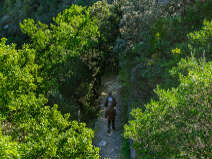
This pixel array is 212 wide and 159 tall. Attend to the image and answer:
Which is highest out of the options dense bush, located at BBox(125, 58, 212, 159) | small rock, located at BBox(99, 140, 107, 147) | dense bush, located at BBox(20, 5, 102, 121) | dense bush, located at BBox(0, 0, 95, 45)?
dense bush, located at BBox(0, 0, 95, 45)

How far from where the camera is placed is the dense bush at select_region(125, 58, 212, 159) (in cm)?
521

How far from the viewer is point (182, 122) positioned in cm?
553

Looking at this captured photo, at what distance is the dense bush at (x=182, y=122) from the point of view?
5.21 m

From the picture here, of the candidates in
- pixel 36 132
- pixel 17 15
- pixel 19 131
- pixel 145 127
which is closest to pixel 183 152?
pixel 145 127

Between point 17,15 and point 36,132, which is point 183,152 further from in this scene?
point 17,15

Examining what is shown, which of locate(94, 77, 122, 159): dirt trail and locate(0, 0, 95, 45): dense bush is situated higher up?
locate(0, 0, 95, 45): dense bush

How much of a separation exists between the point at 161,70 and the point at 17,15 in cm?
3303

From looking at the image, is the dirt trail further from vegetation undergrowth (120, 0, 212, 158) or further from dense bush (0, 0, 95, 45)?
dense bush (0, 0, 95, 45)

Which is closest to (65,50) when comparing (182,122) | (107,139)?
(107,139)

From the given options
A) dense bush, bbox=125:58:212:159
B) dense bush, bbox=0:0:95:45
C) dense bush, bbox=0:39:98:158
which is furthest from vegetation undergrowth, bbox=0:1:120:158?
dense bush, bbox=0:0:95:45

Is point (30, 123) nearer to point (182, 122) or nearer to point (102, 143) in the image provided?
point (102, 143)

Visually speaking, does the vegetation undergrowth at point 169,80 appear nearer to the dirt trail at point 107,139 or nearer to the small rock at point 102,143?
the dirt trail at point 107,139

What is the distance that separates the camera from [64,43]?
12.4 meters

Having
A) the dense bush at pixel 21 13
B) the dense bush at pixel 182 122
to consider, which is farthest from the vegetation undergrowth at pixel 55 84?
the dense bush at pixel 21 13
